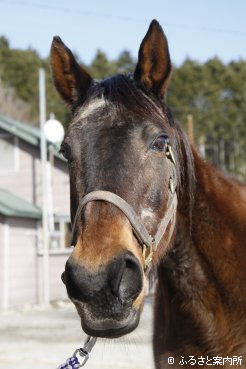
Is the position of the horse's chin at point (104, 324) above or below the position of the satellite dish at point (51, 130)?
below

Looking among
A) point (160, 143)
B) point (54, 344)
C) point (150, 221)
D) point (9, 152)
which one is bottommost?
point (54, 344)

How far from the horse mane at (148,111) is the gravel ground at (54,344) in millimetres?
3430

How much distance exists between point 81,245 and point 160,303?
1.29m

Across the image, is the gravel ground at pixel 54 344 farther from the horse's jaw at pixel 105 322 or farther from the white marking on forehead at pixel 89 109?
the horse's jaw at pixel 105 322

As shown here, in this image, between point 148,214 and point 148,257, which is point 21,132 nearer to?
point 148,214

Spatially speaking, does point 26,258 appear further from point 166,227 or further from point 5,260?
point 166,227

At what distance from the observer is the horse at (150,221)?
278cm

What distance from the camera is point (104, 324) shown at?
2764mm

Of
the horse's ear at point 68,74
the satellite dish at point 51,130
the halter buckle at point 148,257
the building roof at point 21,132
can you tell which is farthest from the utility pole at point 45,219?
the halter buckle at point 148,257

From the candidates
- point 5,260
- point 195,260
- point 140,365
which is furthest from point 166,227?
point 5,260

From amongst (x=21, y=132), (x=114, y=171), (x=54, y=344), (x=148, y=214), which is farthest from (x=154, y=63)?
(x=21, y=132)

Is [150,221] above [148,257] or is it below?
above

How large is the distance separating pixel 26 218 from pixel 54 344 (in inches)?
477

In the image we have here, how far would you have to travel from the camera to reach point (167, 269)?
3.70m
